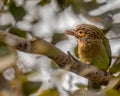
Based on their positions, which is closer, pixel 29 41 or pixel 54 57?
pixel 29 41

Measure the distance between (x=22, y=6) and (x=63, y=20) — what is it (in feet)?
0.91

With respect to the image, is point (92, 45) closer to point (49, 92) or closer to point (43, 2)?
point (43, 2)

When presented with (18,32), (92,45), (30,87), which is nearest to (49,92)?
(30,87)

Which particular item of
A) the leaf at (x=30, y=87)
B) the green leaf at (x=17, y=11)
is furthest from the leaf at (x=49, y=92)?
the green leaf at (x=17, y=11)

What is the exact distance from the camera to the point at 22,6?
195 centimetres

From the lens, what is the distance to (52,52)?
1.27 m

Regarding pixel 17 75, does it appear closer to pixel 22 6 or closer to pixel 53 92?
pixel 53 92

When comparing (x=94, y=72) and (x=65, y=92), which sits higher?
(x=65, y=92)

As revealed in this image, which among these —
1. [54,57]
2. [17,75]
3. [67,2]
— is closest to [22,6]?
[67,2]

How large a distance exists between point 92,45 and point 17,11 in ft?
2.40

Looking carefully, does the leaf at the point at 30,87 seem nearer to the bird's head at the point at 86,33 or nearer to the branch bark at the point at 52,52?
the branch bark at the point at 52,52

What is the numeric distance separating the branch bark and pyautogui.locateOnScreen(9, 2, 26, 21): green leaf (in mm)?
418

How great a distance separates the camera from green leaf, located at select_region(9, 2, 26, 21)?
1.87 metres

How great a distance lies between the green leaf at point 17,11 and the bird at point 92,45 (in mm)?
406
